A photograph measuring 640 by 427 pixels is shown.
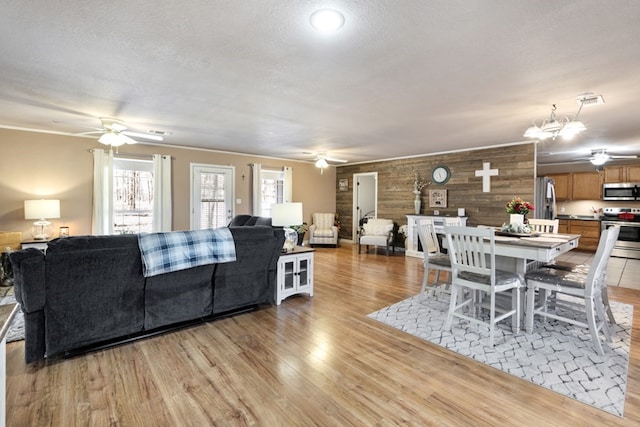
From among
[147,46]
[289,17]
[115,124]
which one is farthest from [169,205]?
[289,17]

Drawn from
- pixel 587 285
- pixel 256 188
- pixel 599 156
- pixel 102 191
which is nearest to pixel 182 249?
pixel 587 285

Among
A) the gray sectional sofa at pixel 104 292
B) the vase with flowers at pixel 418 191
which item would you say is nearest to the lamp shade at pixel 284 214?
the gray sectional sofa at pixel 104 292

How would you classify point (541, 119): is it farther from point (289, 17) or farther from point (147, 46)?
point (147, 46)

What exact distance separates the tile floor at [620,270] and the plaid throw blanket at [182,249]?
18.5ft

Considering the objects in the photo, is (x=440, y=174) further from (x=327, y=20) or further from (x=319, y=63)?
(x=327, y=20)

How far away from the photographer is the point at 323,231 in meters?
8.18

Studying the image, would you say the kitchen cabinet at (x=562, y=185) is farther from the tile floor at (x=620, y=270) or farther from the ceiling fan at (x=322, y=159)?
the ceiling fan at (x=322, y=159)

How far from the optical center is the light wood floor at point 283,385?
5.82ft

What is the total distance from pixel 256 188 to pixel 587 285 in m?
6.14

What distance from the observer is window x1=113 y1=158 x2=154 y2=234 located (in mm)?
5730

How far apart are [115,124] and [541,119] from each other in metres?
5.48

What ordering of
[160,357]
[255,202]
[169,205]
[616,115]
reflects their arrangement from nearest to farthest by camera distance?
[160,357] → [616,115] → [169,205] → [255,202]

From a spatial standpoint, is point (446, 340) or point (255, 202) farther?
point (255, 202)

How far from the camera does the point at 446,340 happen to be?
2750 mm
